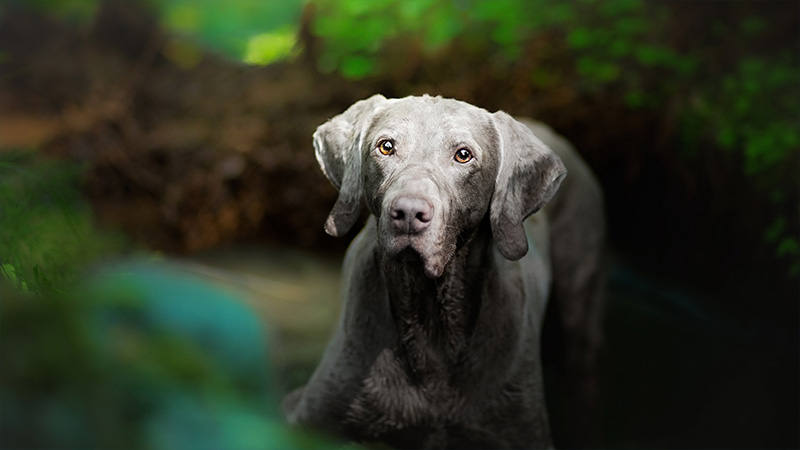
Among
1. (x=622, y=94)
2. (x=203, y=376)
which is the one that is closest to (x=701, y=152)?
(x=622, y=94)

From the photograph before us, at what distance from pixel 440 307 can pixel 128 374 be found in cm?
99

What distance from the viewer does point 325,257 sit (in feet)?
15.3

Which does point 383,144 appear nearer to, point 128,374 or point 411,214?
point 411,214

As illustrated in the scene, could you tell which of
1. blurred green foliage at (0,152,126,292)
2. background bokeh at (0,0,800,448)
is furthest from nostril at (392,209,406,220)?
background bokeh at (0,0,800,448)

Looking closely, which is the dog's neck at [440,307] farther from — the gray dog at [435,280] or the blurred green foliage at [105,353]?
the blurred green foliage at [105,353]

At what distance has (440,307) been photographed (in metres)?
2.46

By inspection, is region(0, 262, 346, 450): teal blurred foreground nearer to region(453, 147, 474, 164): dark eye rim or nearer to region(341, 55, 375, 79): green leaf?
region(453, 147, 474, 164): dark eye rim

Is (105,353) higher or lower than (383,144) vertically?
lower

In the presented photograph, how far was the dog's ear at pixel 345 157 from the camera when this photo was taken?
2234mm

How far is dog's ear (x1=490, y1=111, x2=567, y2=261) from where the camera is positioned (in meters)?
2.24

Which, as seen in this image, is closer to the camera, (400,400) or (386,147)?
(386,147)

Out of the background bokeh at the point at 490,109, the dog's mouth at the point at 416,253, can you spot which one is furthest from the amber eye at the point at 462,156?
the background bokeh at the point at 490,109

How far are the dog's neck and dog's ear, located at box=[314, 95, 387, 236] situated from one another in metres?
0.26

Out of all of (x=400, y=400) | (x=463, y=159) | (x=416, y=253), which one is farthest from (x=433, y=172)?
(x=400, y=400)
